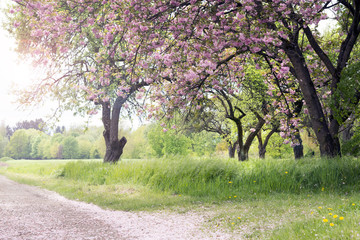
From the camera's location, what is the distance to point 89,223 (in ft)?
21.2

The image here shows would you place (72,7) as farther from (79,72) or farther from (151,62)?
(79,72)

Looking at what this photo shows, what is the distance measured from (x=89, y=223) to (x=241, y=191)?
17.8ft

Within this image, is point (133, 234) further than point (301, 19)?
No

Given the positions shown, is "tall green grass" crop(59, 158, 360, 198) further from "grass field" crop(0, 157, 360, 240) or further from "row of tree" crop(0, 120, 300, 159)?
"row of tree" crop(0, 120, 300, 159)

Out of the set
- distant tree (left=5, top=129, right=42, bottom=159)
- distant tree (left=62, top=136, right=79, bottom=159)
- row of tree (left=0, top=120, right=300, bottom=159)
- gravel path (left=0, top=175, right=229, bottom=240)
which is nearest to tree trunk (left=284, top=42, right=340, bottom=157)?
gravel path (left=0, top=175, right=229, bottom=240)

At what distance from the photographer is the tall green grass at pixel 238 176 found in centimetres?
973

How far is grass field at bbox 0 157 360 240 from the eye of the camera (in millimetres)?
5805

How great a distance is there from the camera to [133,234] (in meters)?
5.54

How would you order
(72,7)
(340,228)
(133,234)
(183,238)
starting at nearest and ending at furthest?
(340,228)
(183,238)
(133,234)
(72,7)

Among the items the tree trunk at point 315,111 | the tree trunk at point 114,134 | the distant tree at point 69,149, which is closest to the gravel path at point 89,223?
the tree trunk at point 315,111

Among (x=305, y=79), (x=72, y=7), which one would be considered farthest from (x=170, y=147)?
(x=72, y=7)

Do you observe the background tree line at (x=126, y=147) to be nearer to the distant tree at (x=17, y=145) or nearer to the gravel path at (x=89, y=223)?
the distant tree at (x=17, y=145)

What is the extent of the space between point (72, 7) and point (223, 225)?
6880 mm

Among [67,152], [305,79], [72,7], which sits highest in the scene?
[72,7]
